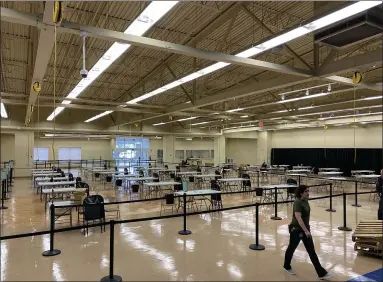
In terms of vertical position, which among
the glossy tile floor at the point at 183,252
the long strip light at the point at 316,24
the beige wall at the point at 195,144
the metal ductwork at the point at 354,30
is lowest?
the glossy tile floor at the point at 183,252

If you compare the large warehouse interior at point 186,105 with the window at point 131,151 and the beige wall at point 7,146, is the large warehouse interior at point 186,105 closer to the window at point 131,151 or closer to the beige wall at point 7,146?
the beige wall at point 7,146

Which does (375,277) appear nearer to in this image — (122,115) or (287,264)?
(287,264)

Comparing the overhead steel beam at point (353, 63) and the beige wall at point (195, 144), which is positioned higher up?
the overhead steel beam at point (353, 63)

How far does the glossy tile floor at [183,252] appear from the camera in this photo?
4453 millimetres

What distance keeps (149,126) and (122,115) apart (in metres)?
3.94

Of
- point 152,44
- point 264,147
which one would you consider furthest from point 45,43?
point 264,147

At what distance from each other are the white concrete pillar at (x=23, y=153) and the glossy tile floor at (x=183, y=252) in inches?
513

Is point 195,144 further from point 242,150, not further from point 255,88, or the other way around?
point 255,88

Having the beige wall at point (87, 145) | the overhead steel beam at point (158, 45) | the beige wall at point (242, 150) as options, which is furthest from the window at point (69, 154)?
the overhead steel beam at point (158, 45)

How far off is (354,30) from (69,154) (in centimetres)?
2698

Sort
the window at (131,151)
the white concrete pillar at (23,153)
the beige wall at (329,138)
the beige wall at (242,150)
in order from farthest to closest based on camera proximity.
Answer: the beige wall at (242,150)
the window at (131,151)
the beige wall at (329,138)
the white concrete pillar at (23,153)

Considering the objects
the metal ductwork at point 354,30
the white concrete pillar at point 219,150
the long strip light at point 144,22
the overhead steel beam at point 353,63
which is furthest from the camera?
the white concrete pillar at point 219,150

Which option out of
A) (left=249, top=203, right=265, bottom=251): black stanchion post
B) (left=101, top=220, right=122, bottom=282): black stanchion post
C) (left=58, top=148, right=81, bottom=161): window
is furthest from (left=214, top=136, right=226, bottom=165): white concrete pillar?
(left=101, top=220, right=122, bottom=282): black stanchion post

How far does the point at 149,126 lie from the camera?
25.8 metres
